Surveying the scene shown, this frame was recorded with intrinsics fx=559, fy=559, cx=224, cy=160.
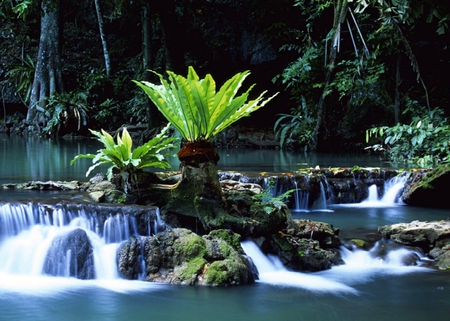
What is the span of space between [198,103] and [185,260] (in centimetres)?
167

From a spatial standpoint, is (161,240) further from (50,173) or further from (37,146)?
(37,146)

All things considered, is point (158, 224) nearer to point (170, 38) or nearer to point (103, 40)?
point (170, 38)

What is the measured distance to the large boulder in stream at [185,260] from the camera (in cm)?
544

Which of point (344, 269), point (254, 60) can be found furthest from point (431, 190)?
point (254, 60)

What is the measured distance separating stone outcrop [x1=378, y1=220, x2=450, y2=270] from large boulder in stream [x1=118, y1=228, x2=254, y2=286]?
7.27 ft

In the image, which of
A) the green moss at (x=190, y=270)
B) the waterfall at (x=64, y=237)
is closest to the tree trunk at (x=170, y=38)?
the waterfall at (x=64, y=237)

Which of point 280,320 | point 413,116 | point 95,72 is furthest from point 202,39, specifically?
point 280,320

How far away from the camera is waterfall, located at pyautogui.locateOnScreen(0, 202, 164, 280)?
5.73m

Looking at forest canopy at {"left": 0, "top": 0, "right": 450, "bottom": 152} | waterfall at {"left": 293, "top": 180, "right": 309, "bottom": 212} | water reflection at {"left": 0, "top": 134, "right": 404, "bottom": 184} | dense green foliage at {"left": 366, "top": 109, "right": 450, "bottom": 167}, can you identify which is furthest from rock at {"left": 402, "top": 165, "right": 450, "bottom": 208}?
forest canopy at {"left": 0, "top": 0, "right": 450, "bottom": 152}

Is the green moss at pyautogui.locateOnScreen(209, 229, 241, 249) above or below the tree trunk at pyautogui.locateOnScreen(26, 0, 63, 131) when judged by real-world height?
below

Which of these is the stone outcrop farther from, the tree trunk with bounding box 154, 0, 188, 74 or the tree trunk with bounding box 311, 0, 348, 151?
the tree trunk with bounding box 154, 0, 188, 74

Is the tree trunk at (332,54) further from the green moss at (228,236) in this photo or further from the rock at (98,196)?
the green moss at (228,236)

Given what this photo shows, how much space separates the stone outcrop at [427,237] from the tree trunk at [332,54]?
379 inches

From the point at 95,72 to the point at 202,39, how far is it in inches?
215
